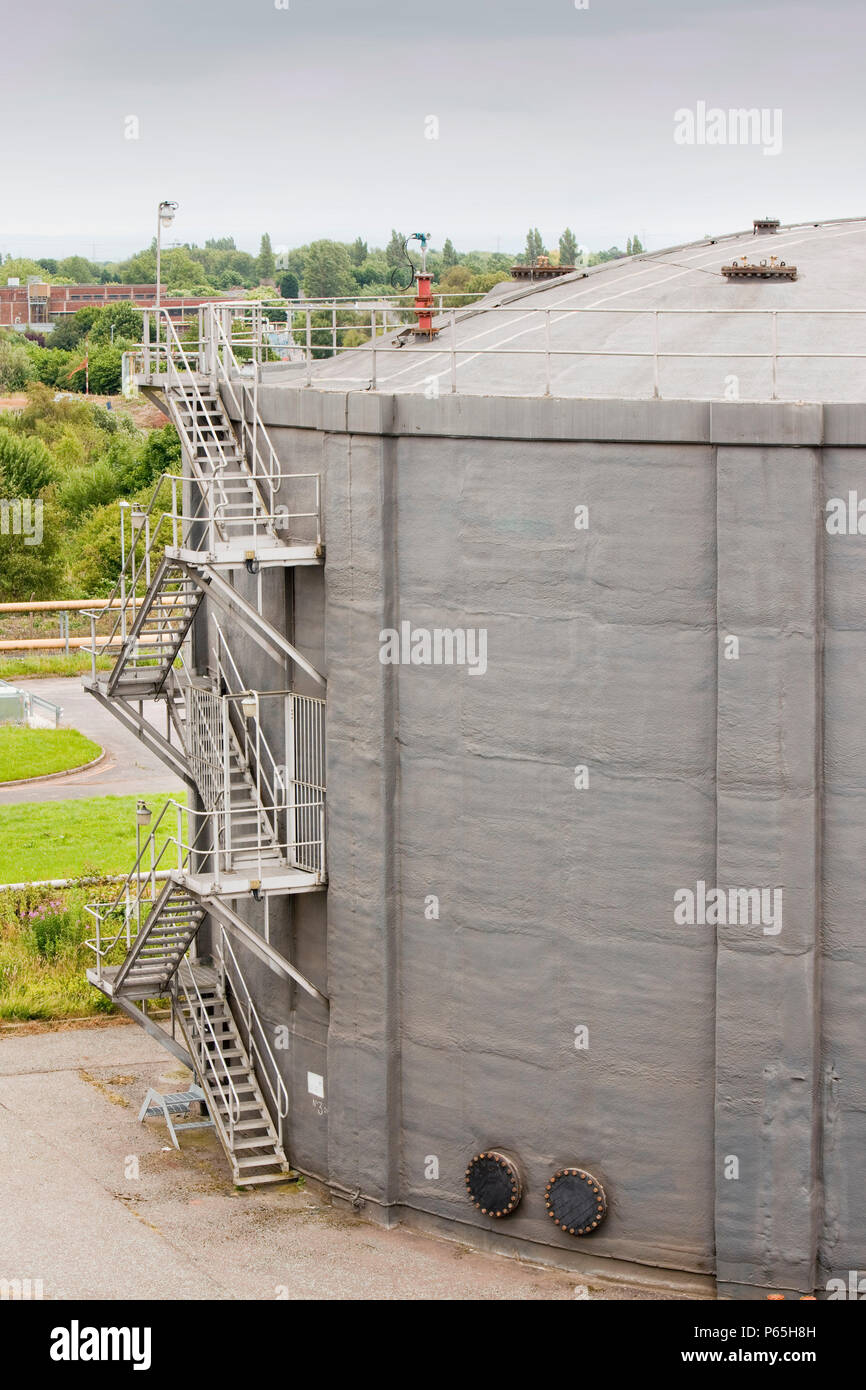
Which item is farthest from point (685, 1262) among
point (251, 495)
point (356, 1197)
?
point (251, 495)

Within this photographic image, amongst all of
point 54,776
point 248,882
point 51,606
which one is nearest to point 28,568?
point 51,606

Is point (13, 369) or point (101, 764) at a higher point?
point (13, 369)

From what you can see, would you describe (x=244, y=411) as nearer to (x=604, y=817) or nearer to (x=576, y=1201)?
(x=604, y=817)

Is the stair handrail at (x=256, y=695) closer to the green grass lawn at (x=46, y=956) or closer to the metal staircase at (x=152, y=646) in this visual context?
the metal staircase at (x=152, y=646)

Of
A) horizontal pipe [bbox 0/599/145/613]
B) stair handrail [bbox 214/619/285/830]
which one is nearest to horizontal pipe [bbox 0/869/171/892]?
stair handrail [bbox 214/619/285/830]

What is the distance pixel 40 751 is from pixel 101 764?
184cm

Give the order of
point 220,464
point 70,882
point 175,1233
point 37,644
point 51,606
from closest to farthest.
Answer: point 175,1233, point 220,464, point 70,882, point 37,644, point 51,606

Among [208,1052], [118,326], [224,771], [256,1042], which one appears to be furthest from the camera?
[118,326]

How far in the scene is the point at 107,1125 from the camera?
2559cm

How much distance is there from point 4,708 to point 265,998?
35.4 metres

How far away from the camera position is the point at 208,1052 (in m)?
25.0

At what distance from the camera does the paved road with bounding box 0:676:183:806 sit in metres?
50.6

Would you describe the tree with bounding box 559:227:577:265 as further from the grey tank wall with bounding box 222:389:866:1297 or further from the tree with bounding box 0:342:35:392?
the grey tank wall with bounding box 222:389:866:1297

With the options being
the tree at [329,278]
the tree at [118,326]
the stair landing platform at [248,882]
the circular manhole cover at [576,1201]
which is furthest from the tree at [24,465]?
the tree at [329,278]
